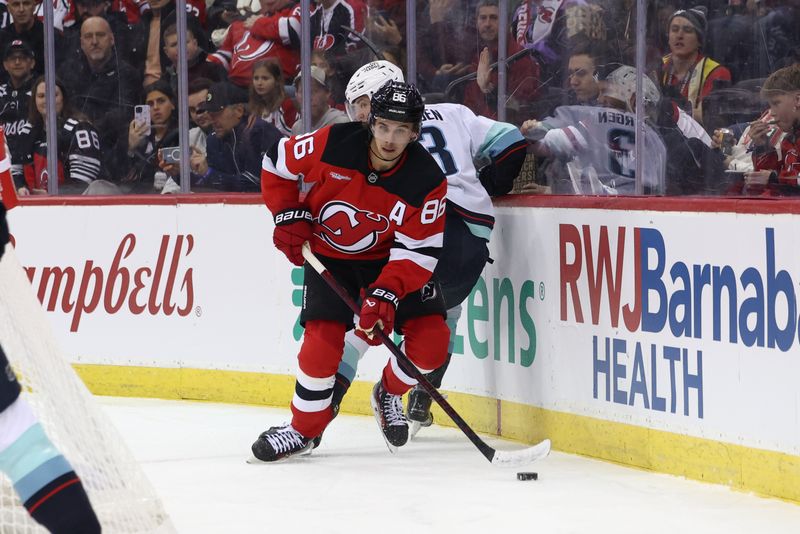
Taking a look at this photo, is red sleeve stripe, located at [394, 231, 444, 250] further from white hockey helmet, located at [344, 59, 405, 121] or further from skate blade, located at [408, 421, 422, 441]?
skate blade, located at [408, 421, 422, 441]

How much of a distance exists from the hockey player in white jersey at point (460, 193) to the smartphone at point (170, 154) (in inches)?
65.4

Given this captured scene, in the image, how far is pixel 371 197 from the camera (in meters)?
3.79

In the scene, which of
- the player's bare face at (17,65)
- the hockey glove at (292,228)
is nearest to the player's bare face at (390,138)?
the hockey glove at (292,228)

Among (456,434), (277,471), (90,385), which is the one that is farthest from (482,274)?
(90,385)

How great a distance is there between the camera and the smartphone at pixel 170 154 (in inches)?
224

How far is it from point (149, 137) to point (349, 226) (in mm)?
2230

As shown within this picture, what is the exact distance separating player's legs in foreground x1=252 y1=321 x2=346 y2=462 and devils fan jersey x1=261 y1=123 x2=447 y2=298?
0.25 metres

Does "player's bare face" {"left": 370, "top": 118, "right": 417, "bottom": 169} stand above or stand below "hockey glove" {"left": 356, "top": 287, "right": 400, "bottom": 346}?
above

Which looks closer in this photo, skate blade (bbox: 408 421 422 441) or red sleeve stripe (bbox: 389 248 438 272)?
red sleeve stripe (bbox: 389 248 438 272)

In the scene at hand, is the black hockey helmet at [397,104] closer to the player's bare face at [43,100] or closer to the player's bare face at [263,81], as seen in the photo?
the player's bare face at [263,81]

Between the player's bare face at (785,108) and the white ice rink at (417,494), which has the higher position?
the player's bare face at (785,108)

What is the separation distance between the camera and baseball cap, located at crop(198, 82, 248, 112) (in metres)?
5.71

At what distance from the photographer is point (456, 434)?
173 inches

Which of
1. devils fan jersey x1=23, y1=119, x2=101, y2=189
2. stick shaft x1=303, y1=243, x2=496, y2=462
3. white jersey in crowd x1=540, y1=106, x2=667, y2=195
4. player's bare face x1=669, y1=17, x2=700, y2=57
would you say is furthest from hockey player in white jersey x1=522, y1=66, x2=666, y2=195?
devils fan jersey x1=23, y1=119, x2=101, y2=189
